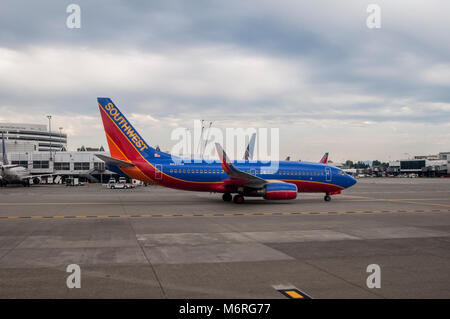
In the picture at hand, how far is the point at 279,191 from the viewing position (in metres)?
26.0

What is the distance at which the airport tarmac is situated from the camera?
7.50 meters

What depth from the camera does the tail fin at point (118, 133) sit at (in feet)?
90.1

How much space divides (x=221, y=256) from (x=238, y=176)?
→ 1604 cm

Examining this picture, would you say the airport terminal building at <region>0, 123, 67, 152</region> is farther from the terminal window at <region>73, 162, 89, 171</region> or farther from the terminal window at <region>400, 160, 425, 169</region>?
the terminal window at <region>400, 160, 425, 169</region>

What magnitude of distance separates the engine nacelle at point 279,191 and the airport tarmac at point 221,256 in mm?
6920

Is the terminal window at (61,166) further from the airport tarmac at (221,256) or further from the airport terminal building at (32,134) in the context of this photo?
the airport terminal building at (32,134)

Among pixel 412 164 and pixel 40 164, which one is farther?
pixel 412 164

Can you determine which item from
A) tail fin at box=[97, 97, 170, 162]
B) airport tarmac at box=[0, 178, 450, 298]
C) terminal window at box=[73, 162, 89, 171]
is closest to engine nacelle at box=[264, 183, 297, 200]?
airport tarmac at box=[0, 178, 450, 298]

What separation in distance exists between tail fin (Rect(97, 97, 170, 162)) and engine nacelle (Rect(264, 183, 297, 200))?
10062mm

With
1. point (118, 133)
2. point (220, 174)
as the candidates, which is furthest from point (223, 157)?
point (118, 133)

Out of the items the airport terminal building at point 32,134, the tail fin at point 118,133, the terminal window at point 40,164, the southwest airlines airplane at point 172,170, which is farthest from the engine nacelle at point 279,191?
the airport terminal building at point 32,134

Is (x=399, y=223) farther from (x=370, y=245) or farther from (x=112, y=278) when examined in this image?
(x=112, y=278)

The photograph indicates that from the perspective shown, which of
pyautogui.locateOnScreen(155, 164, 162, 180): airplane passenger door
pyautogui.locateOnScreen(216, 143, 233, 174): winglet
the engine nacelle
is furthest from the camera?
pyautogui.locateOnScreen(155, 164, 162, 180): airplane passenger door

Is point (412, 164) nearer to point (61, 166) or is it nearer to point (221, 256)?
point (61, 166)
